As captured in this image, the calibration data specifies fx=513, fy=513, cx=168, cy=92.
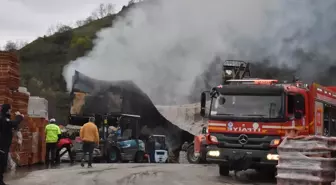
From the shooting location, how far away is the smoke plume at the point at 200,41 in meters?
24.3

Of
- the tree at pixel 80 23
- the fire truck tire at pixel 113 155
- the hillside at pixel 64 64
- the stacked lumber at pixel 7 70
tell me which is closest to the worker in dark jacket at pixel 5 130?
the stacked lumber at pixel 7 70

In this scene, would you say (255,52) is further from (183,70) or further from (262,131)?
(262,131)

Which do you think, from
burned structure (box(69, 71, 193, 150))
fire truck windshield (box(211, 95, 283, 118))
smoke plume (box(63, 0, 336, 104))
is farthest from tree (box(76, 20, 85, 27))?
fire truck windshield (box(211, 95, 283, 118))

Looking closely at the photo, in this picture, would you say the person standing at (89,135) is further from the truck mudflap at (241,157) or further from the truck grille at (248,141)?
the truck grille at (248,141)

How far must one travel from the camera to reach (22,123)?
16766 mm

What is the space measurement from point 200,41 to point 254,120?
57.2ft

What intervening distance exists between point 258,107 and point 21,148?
8115mm

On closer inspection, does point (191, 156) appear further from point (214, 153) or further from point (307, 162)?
point (307, 162)

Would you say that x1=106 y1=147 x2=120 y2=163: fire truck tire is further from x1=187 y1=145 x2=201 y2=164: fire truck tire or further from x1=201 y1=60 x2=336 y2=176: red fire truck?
x1=201 y1=60 x2=336 y2=176: red fire truck

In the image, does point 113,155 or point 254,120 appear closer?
point 254,120

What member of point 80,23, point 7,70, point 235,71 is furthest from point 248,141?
point 80,23

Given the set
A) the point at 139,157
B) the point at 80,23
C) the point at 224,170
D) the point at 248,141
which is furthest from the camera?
the point at 80,23

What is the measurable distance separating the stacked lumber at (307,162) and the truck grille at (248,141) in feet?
9.81

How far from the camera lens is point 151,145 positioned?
84.6 feet
